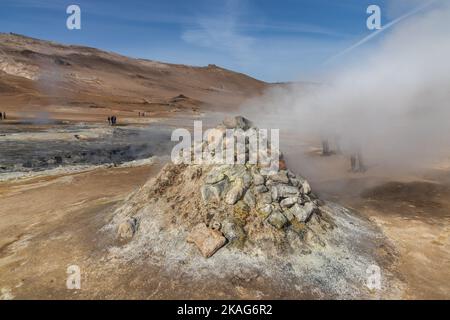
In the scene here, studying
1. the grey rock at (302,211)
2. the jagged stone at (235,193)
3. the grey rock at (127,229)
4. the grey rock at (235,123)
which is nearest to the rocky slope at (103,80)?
the grey rock at (235,123)

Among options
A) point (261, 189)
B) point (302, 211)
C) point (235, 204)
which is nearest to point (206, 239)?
point (235, 204)

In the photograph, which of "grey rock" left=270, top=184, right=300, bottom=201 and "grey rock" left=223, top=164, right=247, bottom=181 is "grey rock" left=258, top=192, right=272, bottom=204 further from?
"grey rock" left=223, top=164, right=247, bottom=181

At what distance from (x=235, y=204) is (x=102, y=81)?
61.6 m

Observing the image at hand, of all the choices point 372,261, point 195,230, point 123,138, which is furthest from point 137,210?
point 123,138

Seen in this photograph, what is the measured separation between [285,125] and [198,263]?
13.1 metres

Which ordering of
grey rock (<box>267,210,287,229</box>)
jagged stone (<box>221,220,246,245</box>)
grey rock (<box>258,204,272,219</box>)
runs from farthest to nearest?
grey rock (<box>258,204,272,219</box>) < grey rock (<box>267,210,287,229</box>) < jagged stone (<box>221,220,246,245</box>)

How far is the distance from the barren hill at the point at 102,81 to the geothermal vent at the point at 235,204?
34894mm

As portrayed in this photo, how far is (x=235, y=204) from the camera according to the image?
634 cm

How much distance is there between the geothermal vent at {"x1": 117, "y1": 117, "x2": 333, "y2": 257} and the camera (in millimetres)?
5902

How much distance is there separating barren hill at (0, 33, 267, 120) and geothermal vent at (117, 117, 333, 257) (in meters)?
34.9

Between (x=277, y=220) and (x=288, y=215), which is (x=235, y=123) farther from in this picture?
(x=277, y=220)

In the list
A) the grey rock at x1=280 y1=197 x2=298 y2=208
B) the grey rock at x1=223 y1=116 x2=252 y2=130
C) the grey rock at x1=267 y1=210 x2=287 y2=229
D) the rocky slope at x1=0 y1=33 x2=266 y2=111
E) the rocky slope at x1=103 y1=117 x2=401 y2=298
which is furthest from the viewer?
the rocky slope at x1=0 y1=33 x2=266 y2=111

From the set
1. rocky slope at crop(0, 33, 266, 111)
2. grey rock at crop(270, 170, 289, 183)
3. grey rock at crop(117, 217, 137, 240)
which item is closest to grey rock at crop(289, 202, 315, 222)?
grey rock at crop(270, 170, 289, 183)
